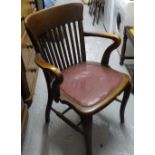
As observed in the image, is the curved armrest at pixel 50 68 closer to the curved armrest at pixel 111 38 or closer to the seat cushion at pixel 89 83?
the seat cushion at pixel 89 83

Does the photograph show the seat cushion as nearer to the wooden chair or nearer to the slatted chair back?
the wooden chair

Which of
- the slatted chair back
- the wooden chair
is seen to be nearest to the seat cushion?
the wooden chair

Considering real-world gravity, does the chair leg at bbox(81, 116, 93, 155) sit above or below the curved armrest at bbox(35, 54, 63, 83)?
below

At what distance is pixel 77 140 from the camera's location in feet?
5.41

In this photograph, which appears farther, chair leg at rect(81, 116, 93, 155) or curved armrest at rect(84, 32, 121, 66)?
curved armrest at rect(84, 32, 121, 66)

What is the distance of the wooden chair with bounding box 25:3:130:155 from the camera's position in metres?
1.31

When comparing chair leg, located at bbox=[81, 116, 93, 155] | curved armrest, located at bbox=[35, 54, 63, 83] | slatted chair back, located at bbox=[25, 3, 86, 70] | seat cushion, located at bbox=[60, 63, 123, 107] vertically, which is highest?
slatted chair back, located at bbox=[25, 3, 86, 70]

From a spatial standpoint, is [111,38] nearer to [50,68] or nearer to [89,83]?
[89,83]

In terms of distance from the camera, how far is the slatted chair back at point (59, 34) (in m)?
1.44

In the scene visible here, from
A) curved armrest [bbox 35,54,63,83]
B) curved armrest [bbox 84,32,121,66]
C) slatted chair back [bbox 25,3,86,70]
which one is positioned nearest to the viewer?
curved armrest [bbox 35,54,63,83]

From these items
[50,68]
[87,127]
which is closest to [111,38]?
[50,68]

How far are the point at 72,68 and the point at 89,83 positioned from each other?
0.25 meters

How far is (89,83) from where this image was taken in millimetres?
1456
